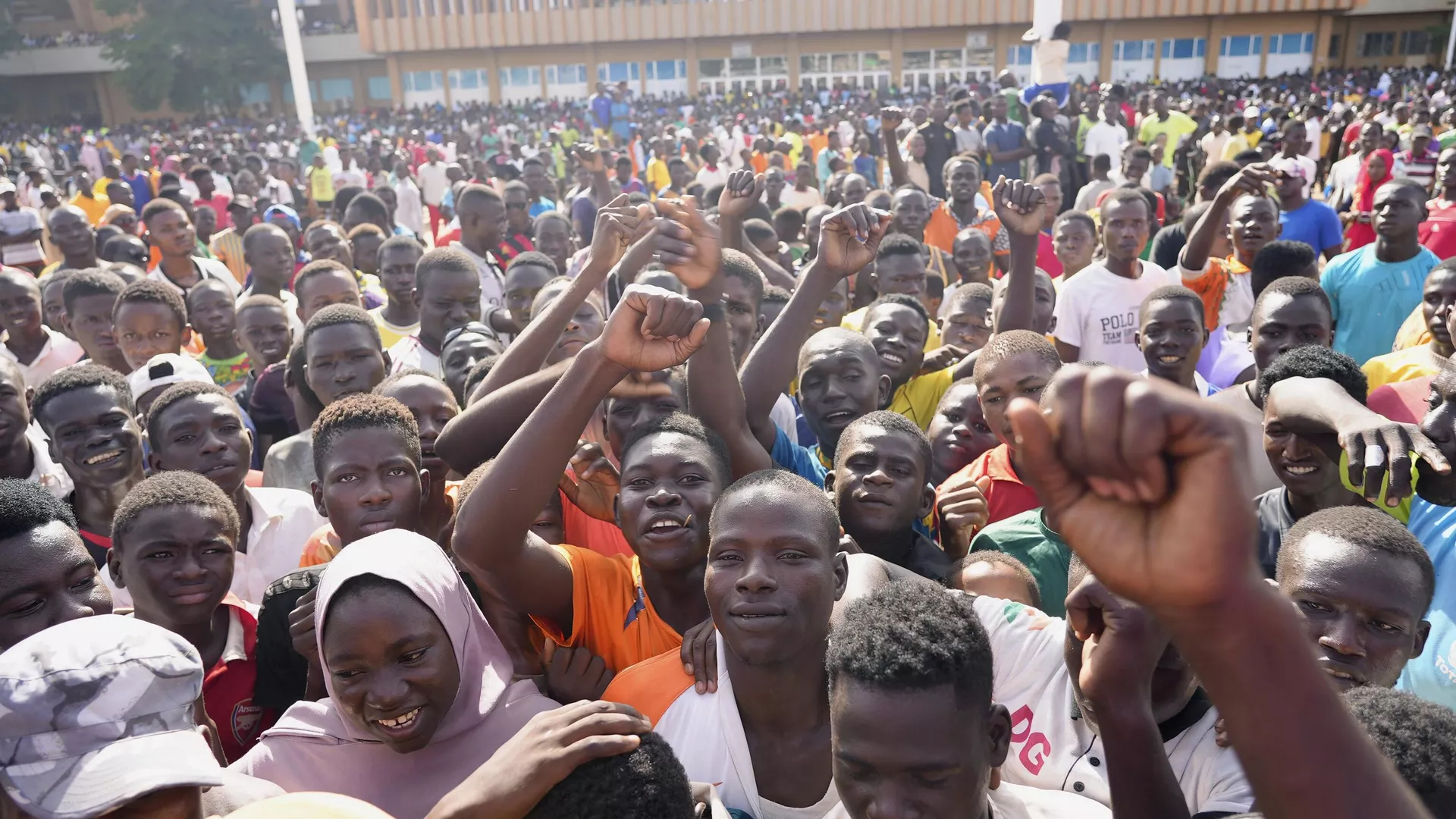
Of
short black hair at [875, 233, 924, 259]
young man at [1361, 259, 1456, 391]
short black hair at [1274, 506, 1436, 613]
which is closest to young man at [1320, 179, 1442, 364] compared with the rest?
young man at [1361, 259, 1456, 391]

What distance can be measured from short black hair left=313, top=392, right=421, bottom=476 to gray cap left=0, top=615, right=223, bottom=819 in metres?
1.43

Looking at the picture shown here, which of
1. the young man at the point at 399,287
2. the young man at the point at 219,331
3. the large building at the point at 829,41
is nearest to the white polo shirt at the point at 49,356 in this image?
the young man at the point at 219,331

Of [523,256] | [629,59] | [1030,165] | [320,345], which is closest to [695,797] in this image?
[320,345]

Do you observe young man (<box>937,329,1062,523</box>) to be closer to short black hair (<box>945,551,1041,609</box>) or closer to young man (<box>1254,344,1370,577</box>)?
short black hair (<box>945,551,1041,609</box>)

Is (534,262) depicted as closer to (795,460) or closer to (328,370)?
(328,370)

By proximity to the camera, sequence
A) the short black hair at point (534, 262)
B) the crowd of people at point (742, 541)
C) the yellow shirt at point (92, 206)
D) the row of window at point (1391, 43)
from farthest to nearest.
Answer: the row of window at point (1391, 43) < the yellow shirt at point (92, 206) < the short black hair at point (534, 262) < the crowd of people at point (742, 541)

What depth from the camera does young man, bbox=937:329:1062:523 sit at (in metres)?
3.37

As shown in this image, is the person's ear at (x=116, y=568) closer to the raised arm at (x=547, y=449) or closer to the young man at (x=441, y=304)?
the raised arm at (x=547, y=449)

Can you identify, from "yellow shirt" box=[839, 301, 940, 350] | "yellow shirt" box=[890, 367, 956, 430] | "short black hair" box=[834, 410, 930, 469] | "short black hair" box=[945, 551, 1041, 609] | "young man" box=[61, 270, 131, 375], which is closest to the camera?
"short black hair" box=[945, 551, 1041, 609]

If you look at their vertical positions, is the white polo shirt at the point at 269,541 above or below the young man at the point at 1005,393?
below

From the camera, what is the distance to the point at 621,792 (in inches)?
61.5

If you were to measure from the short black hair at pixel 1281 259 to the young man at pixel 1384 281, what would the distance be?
229mm

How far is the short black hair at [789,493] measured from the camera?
233 cm

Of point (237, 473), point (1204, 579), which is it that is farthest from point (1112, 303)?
point (1204, 579)
